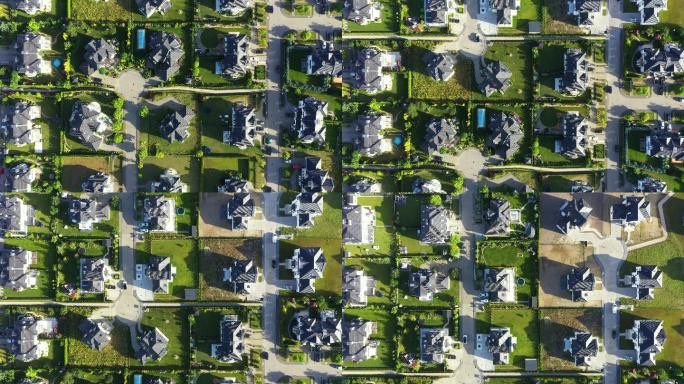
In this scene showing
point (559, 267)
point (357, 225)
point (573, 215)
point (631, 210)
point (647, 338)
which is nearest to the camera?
point (631, 210)

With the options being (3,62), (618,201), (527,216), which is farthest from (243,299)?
(618,201)

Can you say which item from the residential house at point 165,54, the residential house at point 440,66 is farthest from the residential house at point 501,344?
the residential house at point 165,54

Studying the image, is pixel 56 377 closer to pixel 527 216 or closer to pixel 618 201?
pixel 527 216

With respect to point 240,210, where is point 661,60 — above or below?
above

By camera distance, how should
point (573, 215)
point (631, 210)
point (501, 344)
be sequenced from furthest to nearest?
point (501, 344) → point (573, 215) → point (631, 210)

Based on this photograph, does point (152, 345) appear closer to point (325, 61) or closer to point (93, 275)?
point (93, 275)

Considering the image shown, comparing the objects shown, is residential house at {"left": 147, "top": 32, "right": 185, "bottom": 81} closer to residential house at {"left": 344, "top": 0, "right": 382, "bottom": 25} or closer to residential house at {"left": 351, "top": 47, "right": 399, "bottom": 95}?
residential house at {"left": 344, "top": 0, "right": 382, "bottom": 25}

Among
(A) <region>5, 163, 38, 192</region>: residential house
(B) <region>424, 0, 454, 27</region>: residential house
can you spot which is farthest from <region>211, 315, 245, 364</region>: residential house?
(B) <region>424, 0, 454, 27</region>: residential house

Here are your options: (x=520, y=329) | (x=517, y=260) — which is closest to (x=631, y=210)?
(x=517, y=260)
